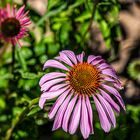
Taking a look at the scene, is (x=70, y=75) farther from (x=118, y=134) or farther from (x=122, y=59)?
(x=122, y=59)

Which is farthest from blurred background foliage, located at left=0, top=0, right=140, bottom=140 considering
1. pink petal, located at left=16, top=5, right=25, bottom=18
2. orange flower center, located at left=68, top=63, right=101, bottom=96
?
orange flower center, located at left=68, top=63, right=101, bottom=96

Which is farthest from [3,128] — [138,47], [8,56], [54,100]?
[138,47]

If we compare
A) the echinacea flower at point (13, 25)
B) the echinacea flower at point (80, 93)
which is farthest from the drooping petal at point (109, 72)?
the echinacea flower at point (13, 25)

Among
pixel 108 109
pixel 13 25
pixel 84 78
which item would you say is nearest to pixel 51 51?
pixel 13 25

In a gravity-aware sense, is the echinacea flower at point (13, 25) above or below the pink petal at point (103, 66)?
above

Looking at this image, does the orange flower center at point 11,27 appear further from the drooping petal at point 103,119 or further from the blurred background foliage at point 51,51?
the drooping petal at point 103,119

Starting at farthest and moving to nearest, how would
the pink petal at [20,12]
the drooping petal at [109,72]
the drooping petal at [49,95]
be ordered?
the pink petal at [20,12]
the drooping petal at [109,72]
the drooping petal at [49,95]

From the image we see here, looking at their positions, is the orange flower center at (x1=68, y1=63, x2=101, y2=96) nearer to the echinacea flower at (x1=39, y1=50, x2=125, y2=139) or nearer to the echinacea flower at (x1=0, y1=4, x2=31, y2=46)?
the echinacea flower at (x1=39, y1=50, x2=125, y2=139)
